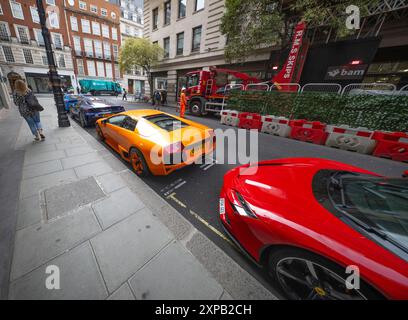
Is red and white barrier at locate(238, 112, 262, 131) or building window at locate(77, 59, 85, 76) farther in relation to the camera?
building window at locate(77, 59, 85, 76)

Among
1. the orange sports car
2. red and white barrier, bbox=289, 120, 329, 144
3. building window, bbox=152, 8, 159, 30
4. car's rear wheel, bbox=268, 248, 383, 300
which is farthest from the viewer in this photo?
building window, bbox=152, 8, 159, 30

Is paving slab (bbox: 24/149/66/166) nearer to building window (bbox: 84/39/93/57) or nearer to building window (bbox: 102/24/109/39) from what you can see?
building window (bbox: 84/39/93/57)

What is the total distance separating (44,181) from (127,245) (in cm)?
244

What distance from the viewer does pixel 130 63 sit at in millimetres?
17516

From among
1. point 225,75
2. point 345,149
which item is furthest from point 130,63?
point 345,149

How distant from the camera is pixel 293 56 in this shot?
26.1 ft

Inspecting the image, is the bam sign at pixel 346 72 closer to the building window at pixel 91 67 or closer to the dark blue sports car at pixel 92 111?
the dark blue sports car at pixel 92 111

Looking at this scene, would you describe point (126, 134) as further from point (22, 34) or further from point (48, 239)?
point (22, 34)

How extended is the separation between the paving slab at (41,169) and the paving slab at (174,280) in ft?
10.6

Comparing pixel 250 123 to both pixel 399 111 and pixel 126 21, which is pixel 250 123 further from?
pixel 126 21

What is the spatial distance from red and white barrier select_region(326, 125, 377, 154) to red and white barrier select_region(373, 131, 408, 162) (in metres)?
0.17

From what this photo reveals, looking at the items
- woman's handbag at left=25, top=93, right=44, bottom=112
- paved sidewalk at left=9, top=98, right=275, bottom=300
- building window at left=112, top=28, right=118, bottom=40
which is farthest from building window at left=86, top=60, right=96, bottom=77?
paved sidewalk at left=9, top=98, right=275, bottom=300

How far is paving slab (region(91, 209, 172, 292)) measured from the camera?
1611 millimetres

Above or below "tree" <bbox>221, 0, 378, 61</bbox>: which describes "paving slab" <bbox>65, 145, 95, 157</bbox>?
below
